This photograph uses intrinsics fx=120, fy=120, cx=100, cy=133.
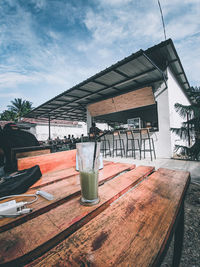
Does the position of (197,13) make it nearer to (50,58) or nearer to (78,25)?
(78,25)

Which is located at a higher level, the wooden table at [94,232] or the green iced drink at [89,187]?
the green iced drink at [89,187]

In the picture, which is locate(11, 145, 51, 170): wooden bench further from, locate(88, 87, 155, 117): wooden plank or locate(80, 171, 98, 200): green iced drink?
locate(88, 87, 155, 117): wooden plank

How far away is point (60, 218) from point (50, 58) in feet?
35.1

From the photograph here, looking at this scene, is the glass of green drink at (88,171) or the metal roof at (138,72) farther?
the metal roof at (138,72)

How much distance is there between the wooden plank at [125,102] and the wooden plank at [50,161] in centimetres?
465

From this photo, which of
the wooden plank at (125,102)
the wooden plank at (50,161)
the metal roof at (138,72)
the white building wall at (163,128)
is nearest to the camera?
the wooden plank at (50,161)

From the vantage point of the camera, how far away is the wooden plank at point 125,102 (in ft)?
16.8

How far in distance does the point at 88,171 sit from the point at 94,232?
28cm

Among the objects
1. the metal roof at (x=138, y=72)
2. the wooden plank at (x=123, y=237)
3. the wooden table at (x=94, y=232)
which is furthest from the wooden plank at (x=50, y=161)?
the metal roof at (x=138, y=72)

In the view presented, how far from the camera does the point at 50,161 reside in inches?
52.4

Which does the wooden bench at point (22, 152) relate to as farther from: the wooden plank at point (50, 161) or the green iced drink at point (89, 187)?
the green iced drink at point (89, 187)

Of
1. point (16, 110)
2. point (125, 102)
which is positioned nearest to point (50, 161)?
point (125, 102)

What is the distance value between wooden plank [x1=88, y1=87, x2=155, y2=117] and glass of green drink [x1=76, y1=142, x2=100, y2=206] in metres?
5.07

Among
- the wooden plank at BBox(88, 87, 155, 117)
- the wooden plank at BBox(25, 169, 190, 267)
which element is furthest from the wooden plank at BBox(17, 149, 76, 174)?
the wooden plank at BBox(88, 87, 155, 117)
